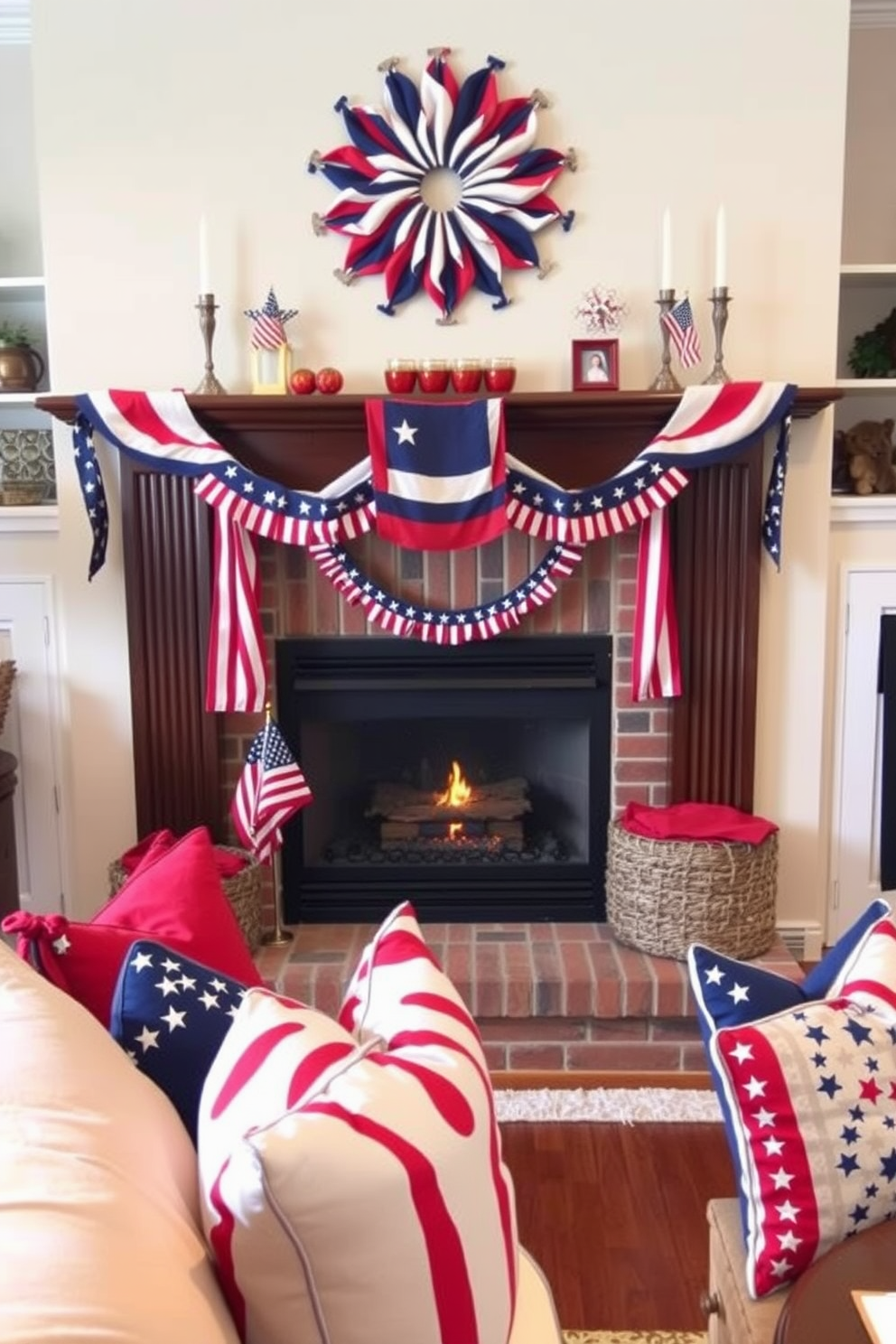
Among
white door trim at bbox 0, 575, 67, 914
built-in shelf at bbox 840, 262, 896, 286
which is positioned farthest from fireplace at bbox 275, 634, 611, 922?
built-in shelf at bbox 840, 262, 896, 286

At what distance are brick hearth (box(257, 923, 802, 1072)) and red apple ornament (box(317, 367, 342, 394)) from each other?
139 centimetres

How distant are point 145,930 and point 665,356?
1946 millimetres

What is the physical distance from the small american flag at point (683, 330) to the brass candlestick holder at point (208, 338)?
1.08 m

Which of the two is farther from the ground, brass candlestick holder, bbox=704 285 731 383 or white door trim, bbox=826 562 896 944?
brass candlestick holder, bbox=704 285 731 383

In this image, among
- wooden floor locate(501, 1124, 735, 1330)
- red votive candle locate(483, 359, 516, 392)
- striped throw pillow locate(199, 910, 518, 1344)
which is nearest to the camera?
striped throw pillow locate(199, 910, 518, 1344)

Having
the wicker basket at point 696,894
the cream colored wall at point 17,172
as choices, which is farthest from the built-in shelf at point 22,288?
the wicker basket at point 696,894

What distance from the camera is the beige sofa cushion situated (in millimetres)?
693

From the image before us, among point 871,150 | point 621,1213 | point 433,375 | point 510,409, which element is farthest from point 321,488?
point 871,150

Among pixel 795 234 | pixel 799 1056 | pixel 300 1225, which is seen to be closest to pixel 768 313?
pixel 795 234

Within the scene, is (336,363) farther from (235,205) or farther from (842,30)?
(842,30)

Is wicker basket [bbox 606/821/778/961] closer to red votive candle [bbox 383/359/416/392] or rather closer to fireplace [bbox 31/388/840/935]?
fireplace [bbox 31/388/840/935]

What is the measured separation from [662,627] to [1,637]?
1.73 meters

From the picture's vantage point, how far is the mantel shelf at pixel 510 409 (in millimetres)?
2564

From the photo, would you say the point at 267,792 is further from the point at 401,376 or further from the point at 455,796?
the point at 401,376
